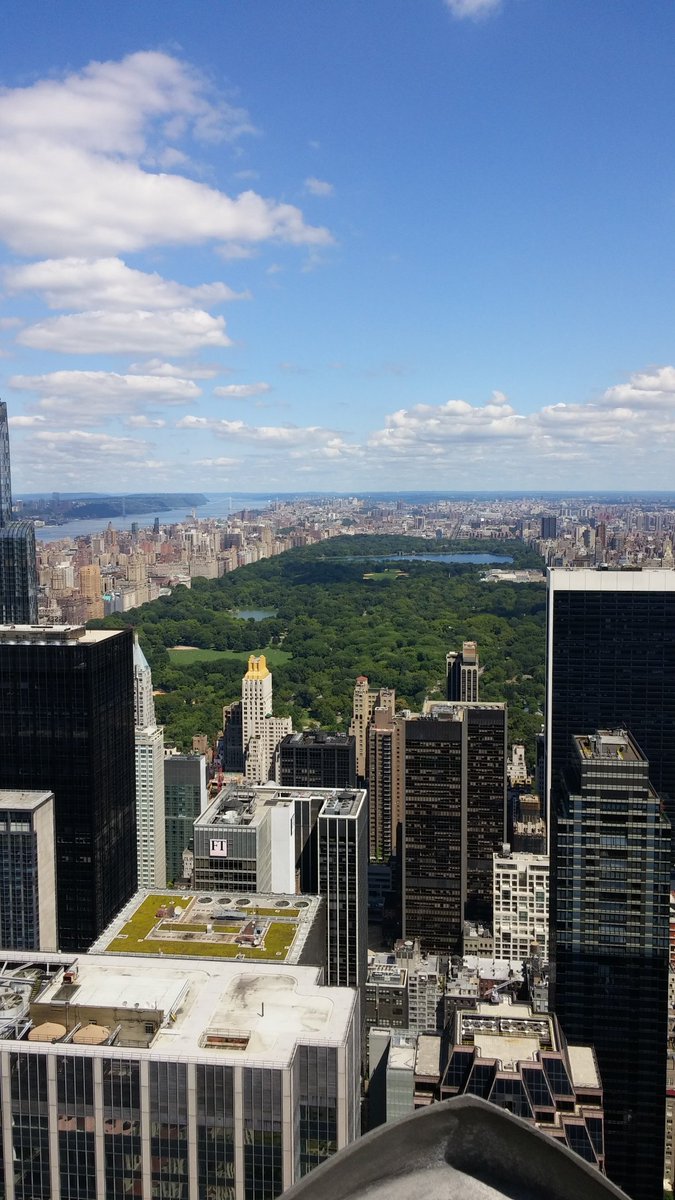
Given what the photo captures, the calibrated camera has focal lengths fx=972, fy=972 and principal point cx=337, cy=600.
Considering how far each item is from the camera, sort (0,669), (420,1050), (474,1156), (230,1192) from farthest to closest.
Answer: (0,669) < (420,1050) < (230,1192) < (474,1156)

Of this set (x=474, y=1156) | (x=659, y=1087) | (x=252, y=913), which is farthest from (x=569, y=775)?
(x=474, y=1156)

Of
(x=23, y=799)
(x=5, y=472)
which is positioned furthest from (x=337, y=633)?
(x=23, y=799)

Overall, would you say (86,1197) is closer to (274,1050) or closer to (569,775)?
(274,1050)

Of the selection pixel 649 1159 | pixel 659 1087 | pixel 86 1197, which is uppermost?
pixel 86 1197

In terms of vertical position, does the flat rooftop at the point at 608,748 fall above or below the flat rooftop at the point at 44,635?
below

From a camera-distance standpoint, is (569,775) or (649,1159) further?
(569,775)

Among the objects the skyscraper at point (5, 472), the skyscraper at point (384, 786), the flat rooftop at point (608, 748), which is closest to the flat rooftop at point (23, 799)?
the flat rooftop at point (608, 748)

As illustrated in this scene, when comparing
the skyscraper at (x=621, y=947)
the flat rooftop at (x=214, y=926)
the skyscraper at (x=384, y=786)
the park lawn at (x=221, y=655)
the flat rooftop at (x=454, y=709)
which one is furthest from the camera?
the park lawn at (x=221, y=655)

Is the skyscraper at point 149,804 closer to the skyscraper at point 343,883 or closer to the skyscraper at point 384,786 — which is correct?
the skyscraper at point 384,786
